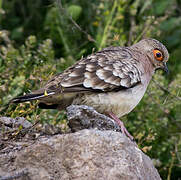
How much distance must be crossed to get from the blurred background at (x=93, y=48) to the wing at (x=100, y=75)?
0.23 m

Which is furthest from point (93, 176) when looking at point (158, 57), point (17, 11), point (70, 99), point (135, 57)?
point (17, 11)

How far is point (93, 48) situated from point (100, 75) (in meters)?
0.54

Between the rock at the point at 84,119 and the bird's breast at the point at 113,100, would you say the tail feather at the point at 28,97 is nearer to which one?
the rock at the point at 84,119

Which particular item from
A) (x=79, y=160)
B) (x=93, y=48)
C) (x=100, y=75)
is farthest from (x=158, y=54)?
(x=79, y=160)

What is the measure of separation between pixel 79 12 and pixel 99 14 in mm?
346

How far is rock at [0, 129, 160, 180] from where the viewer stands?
318cm

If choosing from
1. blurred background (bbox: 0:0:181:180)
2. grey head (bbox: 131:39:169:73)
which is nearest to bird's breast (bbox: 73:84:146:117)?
blurred background (bbox: 0:0:181:180)

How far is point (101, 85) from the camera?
15.0 feet

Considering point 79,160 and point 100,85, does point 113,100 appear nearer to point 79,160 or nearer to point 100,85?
point 100,85

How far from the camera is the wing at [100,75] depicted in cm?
445

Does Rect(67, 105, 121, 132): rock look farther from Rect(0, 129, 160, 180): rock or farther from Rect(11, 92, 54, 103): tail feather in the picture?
Rect(0, 129, 160, 180): rock

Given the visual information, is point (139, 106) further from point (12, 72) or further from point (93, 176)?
point (93, 176)

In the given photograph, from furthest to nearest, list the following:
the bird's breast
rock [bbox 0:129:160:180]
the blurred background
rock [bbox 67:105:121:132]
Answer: the blurred background < the bird's breast < rock [bbox 67:105:121:132] < rock [bbox 0:129:160:180]

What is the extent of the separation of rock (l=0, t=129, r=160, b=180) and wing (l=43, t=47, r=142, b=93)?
103 cm
